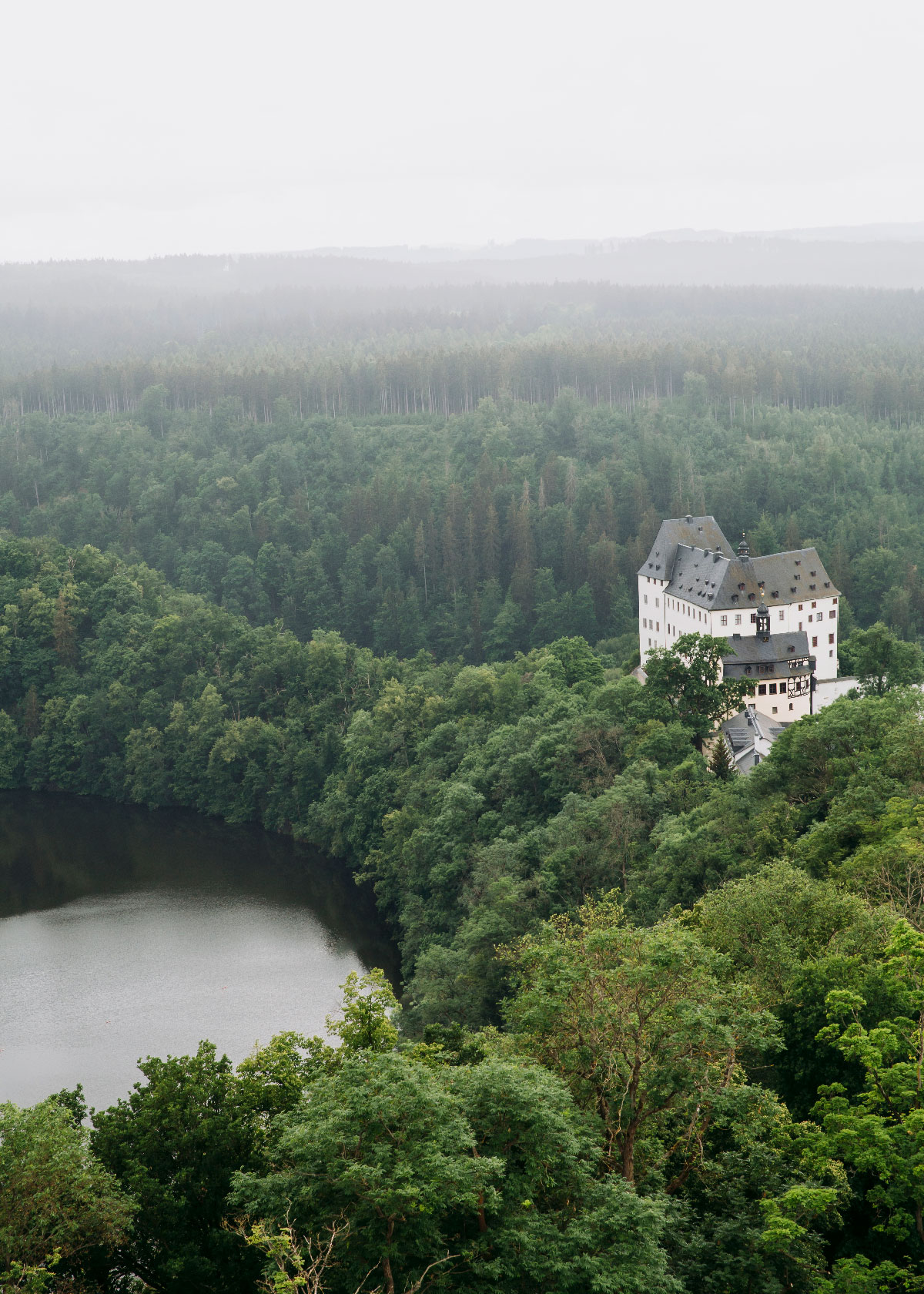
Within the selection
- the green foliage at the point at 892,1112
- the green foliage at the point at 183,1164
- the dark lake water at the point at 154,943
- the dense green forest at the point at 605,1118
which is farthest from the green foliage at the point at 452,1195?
the dark lake water at the point at 154,943

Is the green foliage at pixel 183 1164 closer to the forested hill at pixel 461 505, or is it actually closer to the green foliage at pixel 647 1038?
the green foliage at pixel 647 1038

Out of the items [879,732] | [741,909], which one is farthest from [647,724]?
[741,909]

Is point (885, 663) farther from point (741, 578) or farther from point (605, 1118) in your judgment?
point (605, 1118)

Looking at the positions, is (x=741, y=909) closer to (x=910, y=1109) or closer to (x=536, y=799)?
(x=910, y=1109)

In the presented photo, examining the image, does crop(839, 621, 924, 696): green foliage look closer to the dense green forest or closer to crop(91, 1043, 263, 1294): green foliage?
the dense green forest

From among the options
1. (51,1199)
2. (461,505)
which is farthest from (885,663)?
(461,505)

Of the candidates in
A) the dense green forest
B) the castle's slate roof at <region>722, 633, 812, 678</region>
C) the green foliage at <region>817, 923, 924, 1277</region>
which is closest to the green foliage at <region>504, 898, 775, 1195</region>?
the dense green forest
